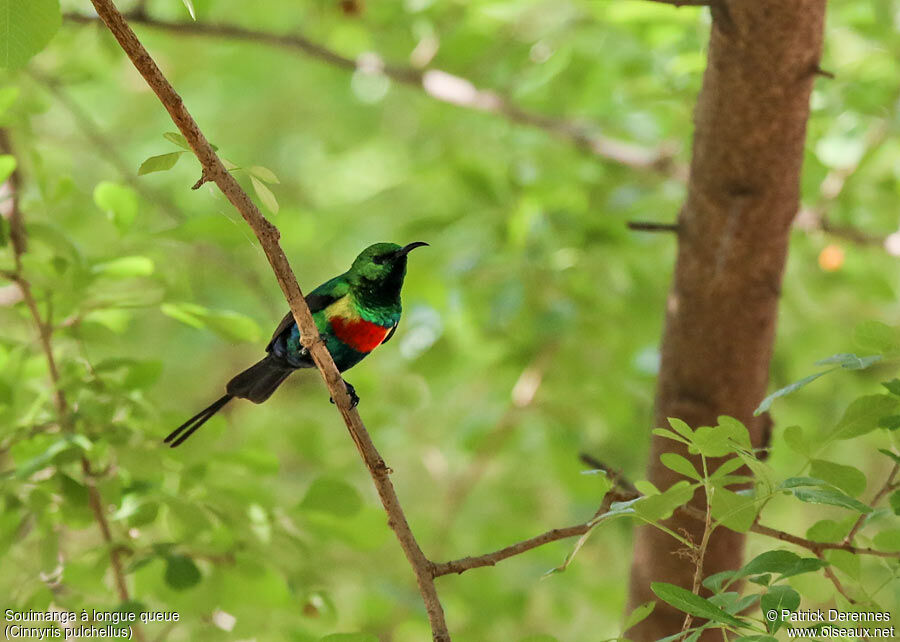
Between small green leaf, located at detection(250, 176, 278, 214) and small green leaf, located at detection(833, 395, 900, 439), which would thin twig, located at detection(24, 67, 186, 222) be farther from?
small green leaf, located at detection(833, 395, 900, 439)

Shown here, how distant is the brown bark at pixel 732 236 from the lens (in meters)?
2.49

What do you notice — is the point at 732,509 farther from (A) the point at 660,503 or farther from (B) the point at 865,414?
(B) the point at 865,414

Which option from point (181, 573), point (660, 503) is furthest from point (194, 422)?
point (660, 503)

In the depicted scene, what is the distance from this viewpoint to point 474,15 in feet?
15.7

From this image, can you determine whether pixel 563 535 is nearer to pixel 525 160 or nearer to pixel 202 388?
pixel 525 160

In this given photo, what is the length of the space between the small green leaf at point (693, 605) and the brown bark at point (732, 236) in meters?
Answer: 0.93

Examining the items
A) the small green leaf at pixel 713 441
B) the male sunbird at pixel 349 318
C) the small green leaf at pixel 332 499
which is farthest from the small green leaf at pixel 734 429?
the small green leaf at pixel 332 499

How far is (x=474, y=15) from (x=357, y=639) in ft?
12.2

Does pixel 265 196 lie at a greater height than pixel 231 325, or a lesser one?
greater

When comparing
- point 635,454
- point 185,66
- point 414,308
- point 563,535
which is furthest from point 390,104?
point 563,535

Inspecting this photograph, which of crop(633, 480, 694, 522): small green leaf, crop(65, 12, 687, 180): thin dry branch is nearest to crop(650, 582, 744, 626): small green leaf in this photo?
crop(633, 480, 694, 522): small green leaf

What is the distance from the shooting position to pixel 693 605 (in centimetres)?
162

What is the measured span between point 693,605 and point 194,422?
1.75 metres

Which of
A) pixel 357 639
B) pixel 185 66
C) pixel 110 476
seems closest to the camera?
pixel 357 639
